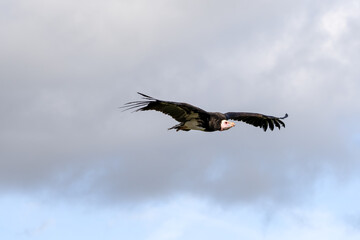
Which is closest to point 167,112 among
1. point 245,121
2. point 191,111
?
point 191,111

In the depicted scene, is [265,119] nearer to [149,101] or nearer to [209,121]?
[209,121]

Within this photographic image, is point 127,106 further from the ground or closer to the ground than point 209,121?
closer to the ground

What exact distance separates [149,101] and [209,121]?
5.44 meters

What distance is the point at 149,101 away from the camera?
137 ft

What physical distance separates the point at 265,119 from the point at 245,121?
47.2 inches

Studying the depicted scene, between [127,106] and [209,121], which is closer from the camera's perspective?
[127,106]

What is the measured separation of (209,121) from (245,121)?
6.05 metres

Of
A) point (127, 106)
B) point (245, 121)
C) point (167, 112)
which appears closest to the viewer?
point (127, 106)

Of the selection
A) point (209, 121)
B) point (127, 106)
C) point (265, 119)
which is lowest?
point (127, 106)

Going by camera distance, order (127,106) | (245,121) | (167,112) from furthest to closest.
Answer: (245,121) < (167,112) < (127,106)

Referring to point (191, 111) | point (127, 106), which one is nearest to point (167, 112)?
point (191, 111)

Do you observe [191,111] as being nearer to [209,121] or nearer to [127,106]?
[209,121]

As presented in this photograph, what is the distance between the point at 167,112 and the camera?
1743 inches

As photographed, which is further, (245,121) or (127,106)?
(245,121)
